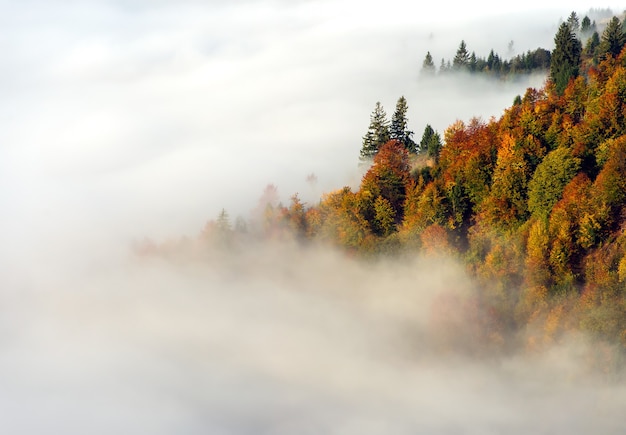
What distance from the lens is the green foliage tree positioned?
12812 centimetres

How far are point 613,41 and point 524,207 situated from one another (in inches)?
1339

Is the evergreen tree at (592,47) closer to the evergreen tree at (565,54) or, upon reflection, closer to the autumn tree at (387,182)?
the evergreen tree at (565,54)

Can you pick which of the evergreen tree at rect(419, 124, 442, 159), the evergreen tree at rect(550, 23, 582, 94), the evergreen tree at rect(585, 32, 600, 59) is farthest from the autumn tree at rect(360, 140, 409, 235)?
the evergreen tree at rect(585, 32, 600, 59)

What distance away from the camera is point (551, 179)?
424 ft

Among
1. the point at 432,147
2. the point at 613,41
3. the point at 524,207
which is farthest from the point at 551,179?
the point at 613,41

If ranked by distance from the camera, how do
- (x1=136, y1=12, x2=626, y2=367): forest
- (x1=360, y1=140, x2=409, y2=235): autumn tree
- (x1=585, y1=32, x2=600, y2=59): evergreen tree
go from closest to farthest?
(x1=136, y1=12, x2=626, y2=367): forest → (x1=360, y1=140, x2=409, y2=235): autumn tree → (x1=585, y1=32, x2=600, y2=59): evergreen tree

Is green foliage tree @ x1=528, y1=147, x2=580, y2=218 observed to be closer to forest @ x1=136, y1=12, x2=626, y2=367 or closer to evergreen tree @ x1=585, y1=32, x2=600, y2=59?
forest @ x1=136, y1=12, x2=626, y2=367

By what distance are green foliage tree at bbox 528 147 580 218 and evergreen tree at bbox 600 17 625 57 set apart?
26.1 m

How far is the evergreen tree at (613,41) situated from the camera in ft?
485

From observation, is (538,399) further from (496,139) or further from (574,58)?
(574,58)

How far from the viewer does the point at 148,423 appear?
17850 cm

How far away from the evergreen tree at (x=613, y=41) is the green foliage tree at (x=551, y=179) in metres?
26.1

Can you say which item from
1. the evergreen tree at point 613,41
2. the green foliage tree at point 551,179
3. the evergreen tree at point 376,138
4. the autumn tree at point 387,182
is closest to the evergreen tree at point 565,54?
the evergreen tree at point 613,41

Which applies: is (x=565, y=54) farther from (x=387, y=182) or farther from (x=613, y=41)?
(x=387, y=182)
